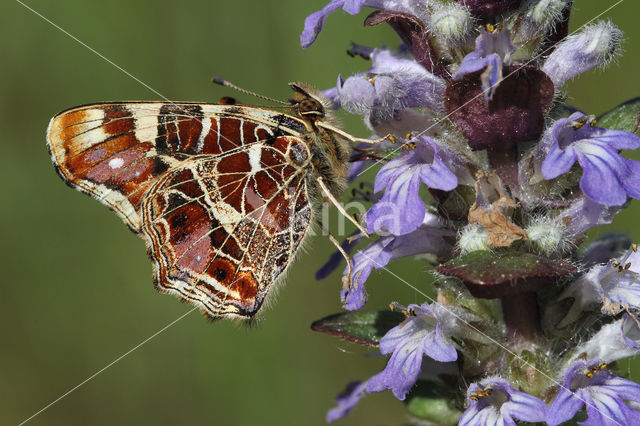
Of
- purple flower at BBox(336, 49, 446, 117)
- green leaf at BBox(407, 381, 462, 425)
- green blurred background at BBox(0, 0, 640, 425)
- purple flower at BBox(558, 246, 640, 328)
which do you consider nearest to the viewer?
purple flower at BBox(558, 246, 640, 328)

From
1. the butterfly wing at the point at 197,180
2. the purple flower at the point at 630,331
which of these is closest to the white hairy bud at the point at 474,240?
the purple flower at the point at 630,331

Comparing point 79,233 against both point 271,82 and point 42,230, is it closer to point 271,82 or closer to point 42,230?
point 42,230

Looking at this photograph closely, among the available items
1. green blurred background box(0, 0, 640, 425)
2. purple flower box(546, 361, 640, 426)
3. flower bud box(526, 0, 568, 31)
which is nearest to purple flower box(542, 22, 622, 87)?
flower bud box(526, 0, 568, 31)

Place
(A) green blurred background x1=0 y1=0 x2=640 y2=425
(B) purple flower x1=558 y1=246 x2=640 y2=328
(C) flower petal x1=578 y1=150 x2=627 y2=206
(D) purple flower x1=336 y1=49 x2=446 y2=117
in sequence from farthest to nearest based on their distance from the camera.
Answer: (A) green blurred background x1=0 y1=0 x2=640 y2=425
(D) purple flower x1=336 y1=49 x2=446 y2=117
(B) purple flower x1=558 y1=246 x2=640 y2=328
(C) flower petal x1=578 y1=150 x2=627 y2=206

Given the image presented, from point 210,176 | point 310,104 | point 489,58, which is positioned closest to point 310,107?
point 310,104

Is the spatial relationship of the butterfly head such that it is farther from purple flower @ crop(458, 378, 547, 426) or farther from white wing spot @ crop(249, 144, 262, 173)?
purple flower @ crop(458, 378, 547, 426)

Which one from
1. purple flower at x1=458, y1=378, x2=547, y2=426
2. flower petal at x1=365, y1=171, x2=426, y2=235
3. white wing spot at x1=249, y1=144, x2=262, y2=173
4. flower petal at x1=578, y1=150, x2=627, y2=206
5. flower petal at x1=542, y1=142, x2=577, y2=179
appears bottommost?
purple flower at x1=458, y1=378, x2=547, y2=426

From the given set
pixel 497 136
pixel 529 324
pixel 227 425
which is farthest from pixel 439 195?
pixel 227 425
